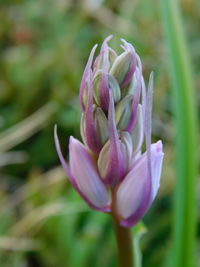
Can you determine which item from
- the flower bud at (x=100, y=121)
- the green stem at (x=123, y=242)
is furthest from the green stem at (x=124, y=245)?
the flower bud at (x=100, y=121)

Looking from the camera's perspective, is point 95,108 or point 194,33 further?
point 194,33

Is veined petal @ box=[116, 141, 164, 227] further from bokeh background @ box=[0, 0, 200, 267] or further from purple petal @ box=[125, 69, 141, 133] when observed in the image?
bokeh background @ box=[0, 0, 200, 267]

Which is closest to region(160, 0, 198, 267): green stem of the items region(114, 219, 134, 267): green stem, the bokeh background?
region(114, 219, 134, 267): green stem

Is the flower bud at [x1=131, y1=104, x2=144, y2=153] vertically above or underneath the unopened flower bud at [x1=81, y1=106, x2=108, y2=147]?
underneath

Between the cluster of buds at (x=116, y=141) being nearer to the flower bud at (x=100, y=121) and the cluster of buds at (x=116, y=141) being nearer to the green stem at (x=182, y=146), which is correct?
the flower bud at (x=100, y=121)

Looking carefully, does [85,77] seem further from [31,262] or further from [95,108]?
[31,262]

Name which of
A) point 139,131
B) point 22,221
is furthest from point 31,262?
point 139,131
